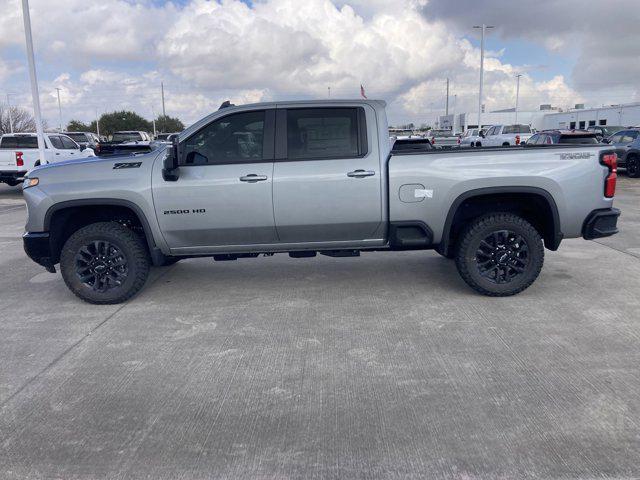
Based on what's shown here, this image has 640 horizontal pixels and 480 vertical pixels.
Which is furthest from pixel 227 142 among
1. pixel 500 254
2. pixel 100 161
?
pixel 500 254

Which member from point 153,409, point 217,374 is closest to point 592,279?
point 217,374

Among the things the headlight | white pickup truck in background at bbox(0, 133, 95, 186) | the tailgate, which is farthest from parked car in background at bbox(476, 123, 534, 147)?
the headlight

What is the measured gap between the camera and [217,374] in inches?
155

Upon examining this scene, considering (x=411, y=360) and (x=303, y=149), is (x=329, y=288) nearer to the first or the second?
(x=303, y=149)

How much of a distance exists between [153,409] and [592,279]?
4.98 m

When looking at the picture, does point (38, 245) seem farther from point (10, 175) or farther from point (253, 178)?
point (10, 175)

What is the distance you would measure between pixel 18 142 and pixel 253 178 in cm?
1448

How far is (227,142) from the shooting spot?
5.34 m

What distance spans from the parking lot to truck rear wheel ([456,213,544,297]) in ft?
0.68

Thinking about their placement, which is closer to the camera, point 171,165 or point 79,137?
point 171,165

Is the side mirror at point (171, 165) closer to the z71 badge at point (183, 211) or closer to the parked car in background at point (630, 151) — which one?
the z71 badge at point (183, 211)

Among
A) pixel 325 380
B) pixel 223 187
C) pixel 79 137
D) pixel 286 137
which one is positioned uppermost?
pixel 79 137

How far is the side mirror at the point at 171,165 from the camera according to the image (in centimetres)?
510

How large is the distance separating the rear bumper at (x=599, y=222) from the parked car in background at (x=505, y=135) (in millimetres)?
21998
